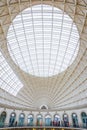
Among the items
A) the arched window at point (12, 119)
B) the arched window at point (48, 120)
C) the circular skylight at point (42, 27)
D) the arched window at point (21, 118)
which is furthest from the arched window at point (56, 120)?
the circular skylight at point (42, 27)

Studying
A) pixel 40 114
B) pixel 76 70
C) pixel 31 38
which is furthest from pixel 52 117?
pixel 31 38

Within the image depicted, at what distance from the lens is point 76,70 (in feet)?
161

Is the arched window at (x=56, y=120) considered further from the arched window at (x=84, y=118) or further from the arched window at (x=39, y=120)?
the arched window at (x=84, y=118)

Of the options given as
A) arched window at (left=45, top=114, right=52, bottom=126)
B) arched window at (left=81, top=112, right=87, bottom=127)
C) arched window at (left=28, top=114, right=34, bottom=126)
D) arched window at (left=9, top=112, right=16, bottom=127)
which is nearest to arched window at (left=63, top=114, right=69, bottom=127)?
arched window at (left=45, top=114, right=52, bottom=126)

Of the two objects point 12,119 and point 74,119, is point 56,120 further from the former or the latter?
point 12,119

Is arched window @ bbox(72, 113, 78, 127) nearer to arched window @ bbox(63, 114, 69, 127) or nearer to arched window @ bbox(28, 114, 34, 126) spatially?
arched window @ bbox(63, 114, 69, 127)

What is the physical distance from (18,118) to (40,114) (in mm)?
6711

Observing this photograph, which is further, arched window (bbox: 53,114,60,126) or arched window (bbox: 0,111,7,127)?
arched window (bbox: 53,114,60,126)

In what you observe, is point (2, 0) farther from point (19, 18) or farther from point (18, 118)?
point (18, 118)

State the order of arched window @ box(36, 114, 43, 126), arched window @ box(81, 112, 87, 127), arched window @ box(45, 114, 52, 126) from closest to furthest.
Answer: arched window @ box(81, 112, 87, 127), arched window @ box(45, 114, 52, 126), arched window @ box(36, 114, 43, 126)

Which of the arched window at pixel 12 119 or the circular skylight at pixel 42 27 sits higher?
the circular skylight at pixel 42 27

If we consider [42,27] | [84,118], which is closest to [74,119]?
[84,118]

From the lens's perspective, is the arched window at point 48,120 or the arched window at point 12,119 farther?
the arched window at point 48,120

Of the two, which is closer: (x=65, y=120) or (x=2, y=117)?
(x=2, y=117)
